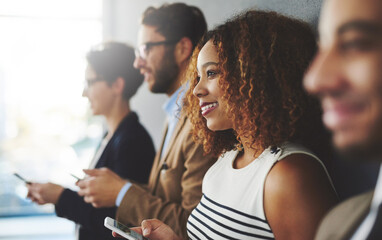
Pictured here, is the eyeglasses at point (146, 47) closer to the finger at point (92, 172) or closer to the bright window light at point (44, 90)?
the finger at point (92, 172)

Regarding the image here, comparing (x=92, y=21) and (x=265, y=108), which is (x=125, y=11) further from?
(x=265, y=108)

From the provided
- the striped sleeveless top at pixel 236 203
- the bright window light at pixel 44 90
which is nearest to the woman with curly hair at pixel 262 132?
the striped sleeveless top at pixel 236 203

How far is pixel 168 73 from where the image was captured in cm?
186

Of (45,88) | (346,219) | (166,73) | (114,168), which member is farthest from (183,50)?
(45,88)

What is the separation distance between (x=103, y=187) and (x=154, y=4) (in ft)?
5.71

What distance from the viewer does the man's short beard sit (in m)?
1.85

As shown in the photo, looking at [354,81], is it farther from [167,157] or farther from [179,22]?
[179,22]

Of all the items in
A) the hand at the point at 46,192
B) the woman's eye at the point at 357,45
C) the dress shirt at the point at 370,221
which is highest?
the woman's eye at the point at 357,45

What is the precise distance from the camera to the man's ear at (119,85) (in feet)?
7.22

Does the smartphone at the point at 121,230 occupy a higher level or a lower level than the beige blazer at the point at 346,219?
lower

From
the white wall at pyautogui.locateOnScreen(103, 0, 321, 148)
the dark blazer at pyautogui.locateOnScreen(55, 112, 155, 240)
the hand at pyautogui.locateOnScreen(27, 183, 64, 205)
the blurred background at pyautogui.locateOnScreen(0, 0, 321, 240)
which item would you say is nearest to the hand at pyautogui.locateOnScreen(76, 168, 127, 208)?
the dark blazer at pyautogui.locateOnScreen(55, 112, 155, 240)

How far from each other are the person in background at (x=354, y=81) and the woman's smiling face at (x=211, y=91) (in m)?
0.55

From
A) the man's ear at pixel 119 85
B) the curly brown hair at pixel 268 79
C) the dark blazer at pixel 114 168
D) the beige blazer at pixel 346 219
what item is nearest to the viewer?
the beige blazer at pixel 346 219

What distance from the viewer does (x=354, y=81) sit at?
47 cm
